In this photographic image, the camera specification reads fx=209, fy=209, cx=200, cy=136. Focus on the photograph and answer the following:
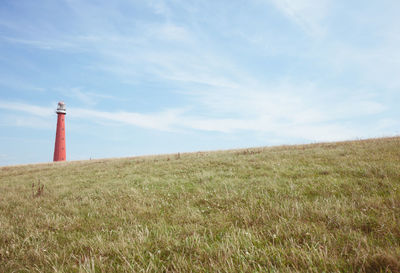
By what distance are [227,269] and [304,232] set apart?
4.64 ft

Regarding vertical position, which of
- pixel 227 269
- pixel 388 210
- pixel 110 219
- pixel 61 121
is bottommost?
pixel 110 219

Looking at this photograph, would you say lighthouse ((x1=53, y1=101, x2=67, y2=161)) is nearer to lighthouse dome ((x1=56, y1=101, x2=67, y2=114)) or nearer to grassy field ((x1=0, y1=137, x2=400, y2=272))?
lighthouse dome ((x1=56, y1=101, x2=67, y2=114))

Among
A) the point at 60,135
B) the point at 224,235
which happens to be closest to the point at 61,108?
the point at 60,135

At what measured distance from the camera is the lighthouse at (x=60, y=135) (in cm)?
4806

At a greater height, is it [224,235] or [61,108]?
[61,108]

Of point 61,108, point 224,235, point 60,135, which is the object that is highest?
point 61,108

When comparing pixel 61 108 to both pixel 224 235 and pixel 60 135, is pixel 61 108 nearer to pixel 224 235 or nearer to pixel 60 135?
pixel 60 135

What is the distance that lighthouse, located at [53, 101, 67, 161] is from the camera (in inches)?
1892

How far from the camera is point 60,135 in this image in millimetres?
49812

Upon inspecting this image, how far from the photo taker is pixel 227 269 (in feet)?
7.38

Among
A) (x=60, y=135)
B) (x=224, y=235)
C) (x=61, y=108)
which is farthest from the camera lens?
(x=61, y=108)

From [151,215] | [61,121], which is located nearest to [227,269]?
[151,215]

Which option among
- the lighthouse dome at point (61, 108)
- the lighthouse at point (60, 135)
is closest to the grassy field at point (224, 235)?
the lighthouse at point (60, 135)

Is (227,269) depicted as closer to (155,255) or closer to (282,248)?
(282,248)
